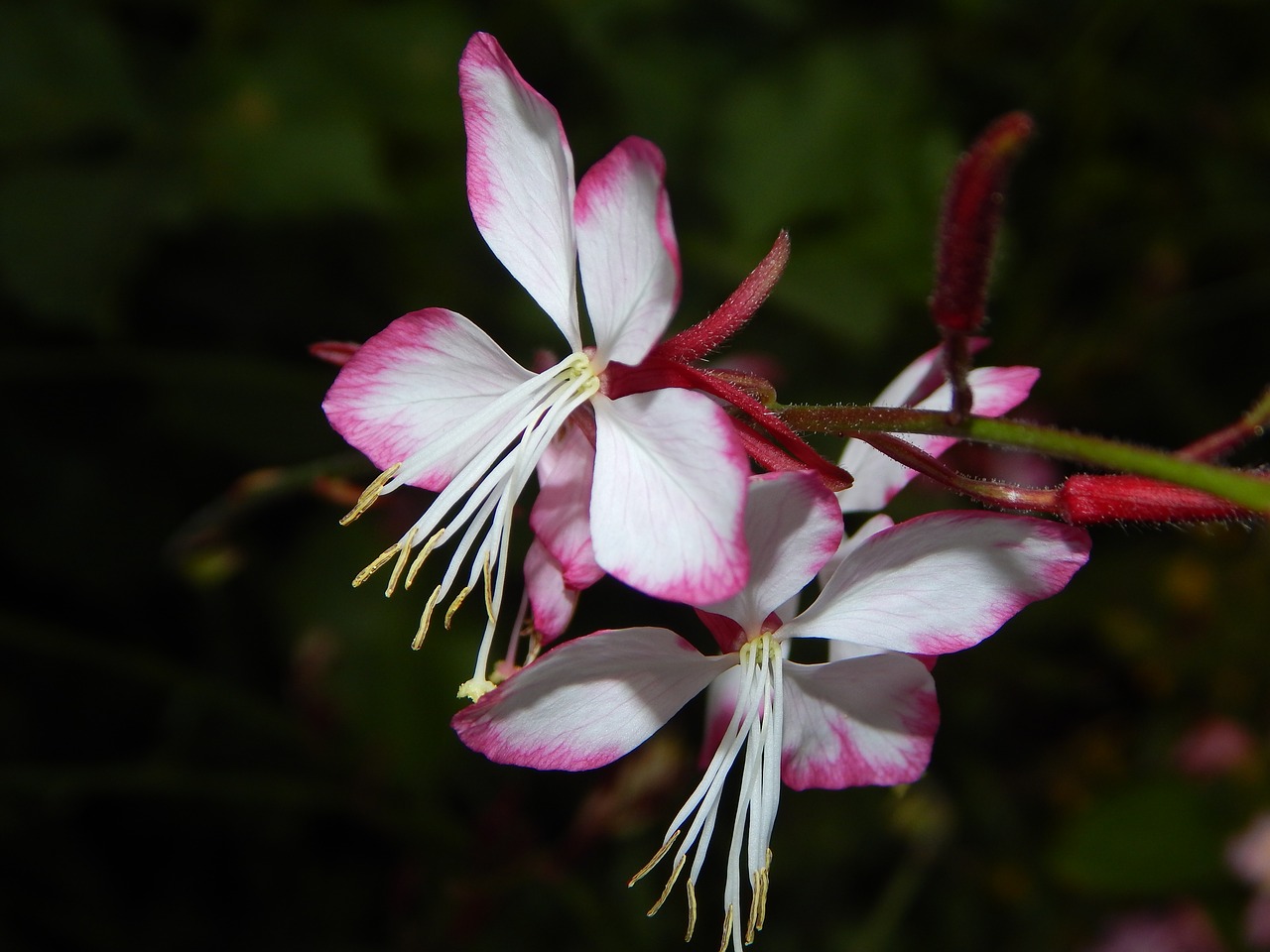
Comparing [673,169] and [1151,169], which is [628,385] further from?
[1151,169]

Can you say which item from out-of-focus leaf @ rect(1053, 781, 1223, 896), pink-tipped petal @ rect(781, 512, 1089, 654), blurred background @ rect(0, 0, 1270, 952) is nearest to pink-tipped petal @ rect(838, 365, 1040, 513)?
pink-tipped petal @ rect(781, 512, 1089, 654)

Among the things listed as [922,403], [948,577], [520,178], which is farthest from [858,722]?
[520,178]

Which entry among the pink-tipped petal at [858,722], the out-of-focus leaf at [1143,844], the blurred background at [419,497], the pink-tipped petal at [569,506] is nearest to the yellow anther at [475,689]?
the pink-tipped petal at [569,506]

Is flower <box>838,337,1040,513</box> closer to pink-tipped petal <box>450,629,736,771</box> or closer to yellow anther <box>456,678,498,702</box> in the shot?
pink-tipped petal <box>450,629,736,771</box>

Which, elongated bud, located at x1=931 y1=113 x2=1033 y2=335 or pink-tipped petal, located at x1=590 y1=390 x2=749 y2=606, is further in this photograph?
pink-tipped petal, located at x1=590 y1=390 x2=749 y2=606

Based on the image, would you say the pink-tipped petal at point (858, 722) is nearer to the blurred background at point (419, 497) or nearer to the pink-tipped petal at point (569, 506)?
the pink-tipped petal at point (569, 506)

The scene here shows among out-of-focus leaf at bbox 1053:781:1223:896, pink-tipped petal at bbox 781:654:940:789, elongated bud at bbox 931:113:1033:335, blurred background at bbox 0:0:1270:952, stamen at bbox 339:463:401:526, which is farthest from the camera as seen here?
out-of-focus leaf at bbox 1053:781:1223:896
